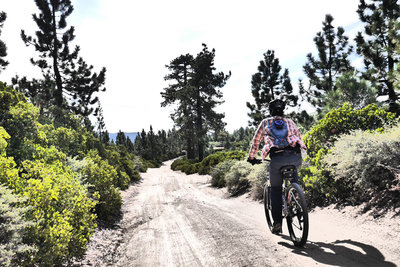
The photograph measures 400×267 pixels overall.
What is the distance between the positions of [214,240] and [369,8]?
2112 centimetres

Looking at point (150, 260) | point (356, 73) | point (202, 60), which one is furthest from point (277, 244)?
point (202, 60)

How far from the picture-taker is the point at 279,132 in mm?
3967

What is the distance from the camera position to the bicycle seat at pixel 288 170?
12.7 ft

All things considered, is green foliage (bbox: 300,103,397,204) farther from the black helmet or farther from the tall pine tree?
the tall pine tree

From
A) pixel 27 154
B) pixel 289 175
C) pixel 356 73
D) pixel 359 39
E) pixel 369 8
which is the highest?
pixel 369 8

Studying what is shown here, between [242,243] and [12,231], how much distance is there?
10.2 ft

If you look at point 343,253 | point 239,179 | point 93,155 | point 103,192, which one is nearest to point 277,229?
point 343,253

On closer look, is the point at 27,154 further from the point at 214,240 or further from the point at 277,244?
the point at 277,244

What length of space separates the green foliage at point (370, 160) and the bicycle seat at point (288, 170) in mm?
1920

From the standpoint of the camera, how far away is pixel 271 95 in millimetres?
27656

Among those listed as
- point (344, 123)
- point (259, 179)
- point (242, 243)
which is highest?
point (344, 123)

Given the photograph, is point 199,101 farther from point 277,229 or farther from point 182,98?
point 277,229

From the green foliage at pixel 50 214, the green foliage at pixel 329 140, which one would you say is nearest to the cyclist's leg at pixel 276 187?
the green foliage at pixel 329 140

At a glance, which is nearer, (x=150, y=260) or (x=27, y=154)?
(x=150, y=260)
